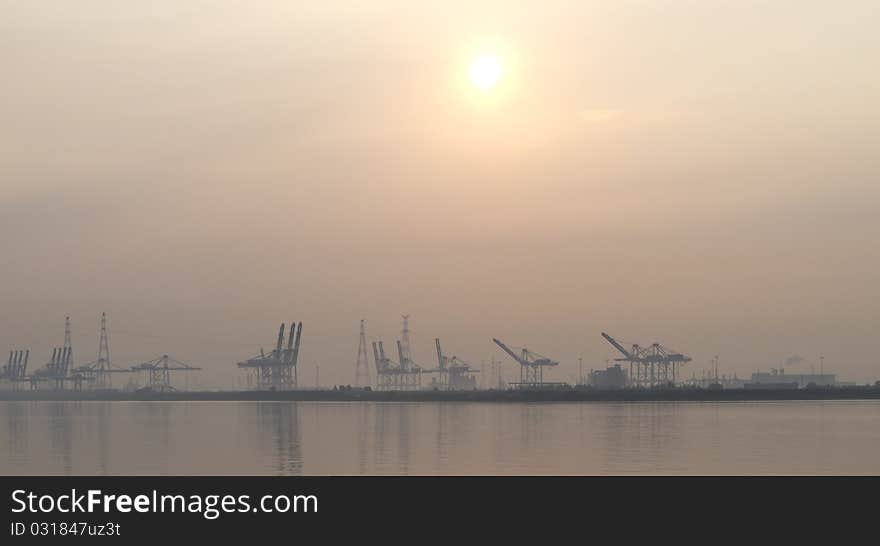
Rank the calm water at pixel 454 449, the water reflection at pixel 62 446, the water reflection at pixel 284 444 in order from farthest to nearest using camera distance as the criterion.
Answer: the water reflection at pixel 62 446 < the water reflection at pixel 284 444 < the calm water at pixel 454 449

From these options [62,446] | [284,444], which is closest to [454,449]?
[284,444]

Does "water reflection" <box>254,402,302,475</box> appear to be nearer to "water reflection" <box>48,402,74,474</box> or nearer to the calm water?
the calm water

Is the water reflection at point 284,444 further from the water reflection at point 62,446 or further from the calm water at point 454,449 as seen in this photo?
the water reflection at point 62,446

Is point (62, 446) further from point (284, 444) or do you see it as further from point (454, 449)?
point (454, 449)

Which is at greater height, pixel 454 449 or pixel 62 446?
pixel 454 449

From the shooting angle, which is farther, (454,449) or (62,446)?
(62,446)

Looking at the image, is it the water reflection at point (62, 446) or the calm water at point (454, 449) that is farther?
the water reflection at point (62, 446)

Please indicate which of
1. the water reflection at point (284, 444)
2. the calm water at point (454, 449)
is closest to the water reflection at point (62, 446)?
the calm water at point (454, 449)

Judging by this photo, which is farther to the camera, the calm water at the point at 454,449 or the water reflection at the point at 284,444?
the water reflection at the point at 284,444

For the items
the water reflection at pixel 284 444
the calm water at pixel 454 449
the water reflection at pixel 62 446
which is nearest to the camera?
the calm water at pixel 454 449

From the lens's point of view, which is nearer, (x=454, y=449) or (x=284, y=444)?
(x=454, y=449)

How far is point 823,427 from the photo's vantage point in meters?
104
